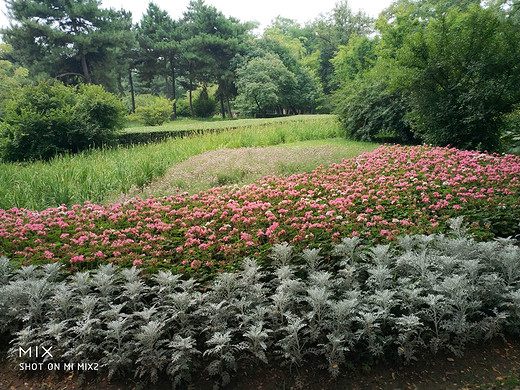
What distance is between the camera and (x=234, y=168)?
6.80m

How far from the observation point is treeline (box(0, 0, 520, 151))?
765 centimetres

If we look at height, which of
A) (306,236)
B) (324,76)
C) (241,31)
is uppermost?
(241,31)

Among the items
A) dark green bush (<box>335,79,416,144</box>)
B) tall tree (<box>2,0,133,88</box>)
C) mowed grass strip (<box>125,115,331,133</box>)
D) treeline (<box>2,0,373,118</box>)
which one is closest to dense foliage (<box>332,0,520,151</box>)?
dark green bush (<box>335,79,416,144</box>)

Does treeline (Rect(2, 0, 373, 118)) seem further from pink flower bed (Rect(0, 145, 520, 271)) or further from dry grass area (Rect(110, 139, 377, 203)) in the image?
pink flower bed (Rect(0, 145, 520, 271))

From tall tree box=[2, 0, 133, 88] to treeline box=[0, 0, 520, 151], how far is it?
0.24 ft

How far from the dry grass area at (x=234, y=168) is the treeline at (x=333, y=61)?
100.0 inches

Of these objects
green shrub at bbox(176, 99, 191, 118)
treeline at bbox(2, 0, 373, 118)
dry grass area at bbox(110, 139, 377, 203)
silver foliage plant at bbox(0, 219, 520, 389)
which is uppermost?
treeline at bbox(2, 0, 373, 118)

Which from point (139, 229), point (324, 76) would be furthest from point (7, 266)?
point (324, 76)

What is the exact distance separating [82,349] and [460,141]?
28.1ft

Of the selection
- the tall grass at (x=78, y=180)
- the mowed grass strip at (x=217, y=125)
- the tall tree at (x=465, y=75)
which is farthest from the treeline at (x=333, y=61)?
the tall grass at (x=78, y=180)

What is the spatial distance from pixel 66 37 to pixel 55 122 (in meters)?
15.7

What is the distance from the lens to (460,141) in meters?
8.07

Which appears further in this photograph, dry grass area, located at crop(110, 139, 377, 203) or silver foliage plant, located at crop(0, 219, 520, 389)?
dry grass area, located at crop(110, 139, 377, 203)

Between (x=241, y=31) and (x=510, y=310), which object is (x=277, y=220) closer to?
(x=510, y=310)
